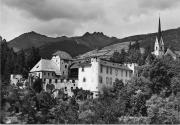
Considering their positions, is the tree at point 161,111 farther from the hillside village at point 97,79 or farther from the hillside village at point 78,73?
the hillside village at point 78,73

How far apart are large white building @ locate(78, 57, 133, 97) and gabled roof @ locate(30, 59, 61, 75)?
506 cm

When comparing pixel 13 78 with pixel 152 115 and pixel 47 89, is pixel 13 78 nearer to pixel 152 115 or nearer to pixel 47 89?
pixel 47 89

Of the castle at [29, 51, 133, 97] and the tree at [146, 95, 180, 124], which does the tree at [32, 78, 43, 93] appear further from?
the tree at [146, 95, 180, 124]

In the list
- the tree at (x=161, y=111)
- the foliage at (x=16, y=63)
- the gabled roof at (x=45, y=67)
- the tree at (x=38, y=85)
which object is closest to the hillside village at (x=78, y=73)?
the gabled roof at (x=45, y=67)

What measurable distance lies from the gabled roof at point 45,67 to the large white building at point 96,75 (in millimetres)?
5062

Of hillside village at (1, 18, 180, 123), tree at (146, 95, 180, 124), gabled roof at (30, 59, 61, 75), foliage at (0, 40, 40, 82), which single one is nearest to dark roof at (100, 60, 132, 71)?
hillside village at (1, 18, 180, 123)

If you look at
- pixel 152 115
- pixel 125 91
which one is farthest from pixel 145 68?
pixel 152 115

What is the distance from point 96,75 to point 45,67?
9816 millimetres

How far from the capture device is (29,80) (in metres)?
64.1

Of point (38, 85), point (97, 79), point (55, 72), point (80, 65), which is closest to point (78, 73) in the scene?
point (80, 65)

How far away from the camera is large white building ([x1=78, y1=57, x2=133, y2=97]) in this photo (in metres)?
65.3

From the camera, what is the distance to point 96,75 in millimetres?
65375

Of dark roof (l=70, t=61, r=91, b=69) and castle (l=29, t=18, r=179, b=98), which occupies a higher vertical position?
dark roof (l=70, t=61, r=91, b=69)

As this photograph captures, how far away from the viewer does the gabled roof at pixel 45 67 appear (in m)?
67.3
